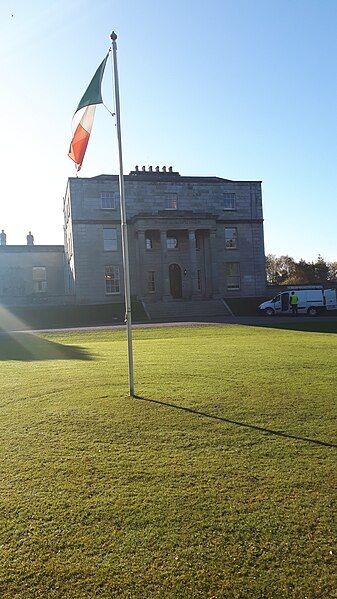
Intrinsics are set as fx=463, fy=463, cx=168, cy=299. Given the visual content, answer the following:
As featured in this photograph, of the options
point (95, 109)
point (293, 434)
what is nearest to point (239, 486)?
point (293, 434)

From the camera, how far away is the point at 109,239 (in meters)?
48.1

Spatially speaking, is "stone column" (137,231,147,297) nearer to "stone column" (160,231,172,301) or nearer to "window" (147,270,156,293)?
"window" (147,270,156,293)

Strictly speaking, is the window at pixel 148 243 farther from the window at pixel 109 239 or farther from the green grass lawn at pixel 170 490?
the green grass lawn at pixel 170 490

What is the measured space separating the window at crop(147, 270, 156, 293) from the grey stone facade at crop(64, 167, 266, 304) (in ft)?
0.14

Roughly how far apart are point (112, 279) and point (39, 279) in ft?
50.7

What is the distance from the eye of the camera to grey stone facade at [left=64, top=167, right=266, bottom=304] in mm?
46688

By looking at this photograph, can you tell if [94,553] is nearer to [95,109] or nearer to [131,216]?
[95,109]

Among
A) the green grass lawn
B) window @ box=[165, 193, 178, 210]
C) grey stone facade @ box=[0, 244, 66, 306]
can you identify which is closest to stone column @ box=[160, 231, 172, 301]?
window @ box=[165, 193, 178, 210]

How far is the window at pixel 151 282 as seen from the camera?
48.6m

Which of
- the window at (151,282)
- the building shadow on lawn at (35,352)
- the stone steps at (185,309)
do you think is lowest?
the building shadow on lawn at (35,352)

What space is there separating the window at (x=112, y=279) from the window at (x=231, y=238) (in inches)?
499

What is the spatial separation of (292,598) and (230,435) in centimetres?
301

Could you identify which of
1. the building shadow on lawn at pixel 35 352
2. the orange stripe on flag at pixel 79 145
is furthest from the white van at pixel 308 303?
the orange stripe on flag at pixel 79 145

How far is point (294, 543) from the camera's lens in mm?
3529
